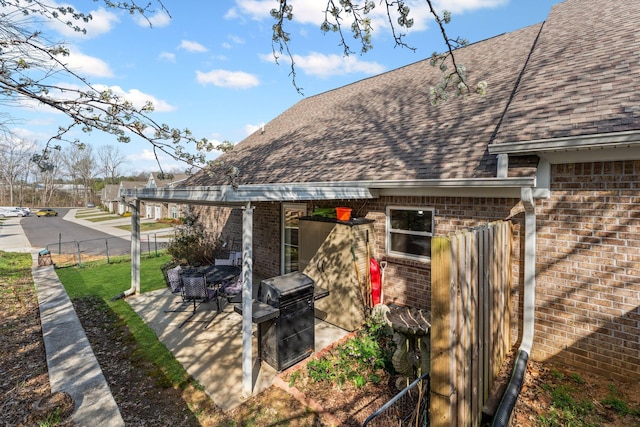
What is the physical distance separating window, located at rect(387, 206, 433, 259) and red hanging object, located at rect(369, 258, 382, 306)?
405 mm

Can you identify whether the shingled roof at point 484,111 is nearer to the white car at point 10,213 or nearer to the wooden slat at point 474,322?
the wooden slat at point 474,322

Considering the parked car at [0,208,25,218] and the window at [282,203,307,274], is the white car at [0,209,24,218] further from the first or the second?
the window at [282,203,307,274]

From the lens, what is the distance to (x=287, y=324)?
191 inches

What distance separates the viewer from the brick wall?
394 cm

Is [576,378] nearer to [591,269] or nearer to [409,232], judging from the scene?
[591,269]

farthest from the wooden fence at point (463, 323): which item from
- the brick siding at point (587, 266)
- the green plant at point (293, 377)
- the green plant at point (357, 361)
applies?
the green plant at point (293, 377)

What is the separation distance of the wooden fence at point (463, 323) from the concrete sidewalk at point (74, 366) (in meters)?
3.70

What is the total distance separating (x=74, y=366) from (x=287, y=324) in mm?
3415

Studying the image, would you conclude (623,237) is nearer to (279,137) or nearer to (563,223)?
(563,223)

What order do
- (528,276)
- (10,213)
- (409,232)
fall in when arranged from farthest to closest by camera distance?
(10,213) < (409,232) < (528,276)

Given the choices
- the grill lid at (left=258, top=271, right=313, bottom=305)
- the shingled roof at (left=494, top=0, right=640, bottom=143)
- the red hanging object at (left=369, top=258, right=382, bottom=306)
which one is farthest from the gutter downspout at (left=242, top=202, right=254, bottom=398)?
the shingled roof at (left=494, top=0, right=640, bottom=143)

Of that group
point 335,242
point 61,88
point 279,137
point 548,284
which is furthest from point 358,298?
point 279,137

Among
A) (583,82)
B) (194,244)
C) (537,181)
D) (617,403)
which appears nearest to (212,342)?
(617,403)

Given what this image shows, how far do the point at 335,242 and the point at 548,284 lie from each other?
3530mm
